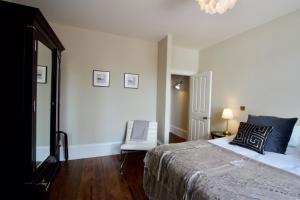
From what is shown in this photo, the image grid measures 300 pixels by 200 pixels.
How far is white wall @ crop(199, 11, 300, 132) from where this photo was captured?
2373 millimetres

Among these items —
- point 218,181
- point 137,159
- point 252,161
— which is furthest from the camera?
point 137,159

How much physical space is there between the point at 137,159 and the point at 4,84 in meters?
2.59

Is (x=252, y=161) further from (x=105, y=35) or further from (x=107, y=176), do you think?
(x=105, y=35)

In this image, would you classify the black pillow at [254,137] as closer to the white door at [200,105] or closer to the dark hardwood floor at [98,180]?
the white door at [200,105]

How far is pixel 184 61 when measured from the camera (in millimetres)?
4184

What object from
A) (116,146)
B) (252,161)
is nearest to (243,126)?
(252,161)

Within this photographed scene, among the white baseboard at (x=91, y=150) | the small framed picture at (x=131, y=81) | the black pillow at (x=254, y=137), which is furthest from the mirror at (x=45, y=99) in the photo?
the black pillow at (x=254, y=137)

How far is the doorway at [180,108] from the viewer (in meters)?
5.07

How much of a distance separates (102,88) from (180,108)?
2882 mm

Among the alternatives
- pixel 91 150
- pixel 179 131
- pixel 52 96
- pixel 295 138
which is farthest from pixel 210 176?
pixel 179 131

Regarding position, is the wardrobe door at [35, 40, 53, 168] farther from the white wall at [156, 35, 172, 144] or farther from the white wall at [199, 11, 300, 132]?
the white wall at [199, 11, 300, 132]

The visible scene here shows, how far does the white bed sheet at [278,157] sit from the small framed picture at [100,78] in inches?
93.8

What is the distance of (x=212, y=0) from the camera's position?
1.43 meters

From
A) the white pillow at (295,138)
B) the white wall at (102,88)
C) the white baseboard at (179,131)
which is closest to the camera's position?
the white pillow at (295,138)
